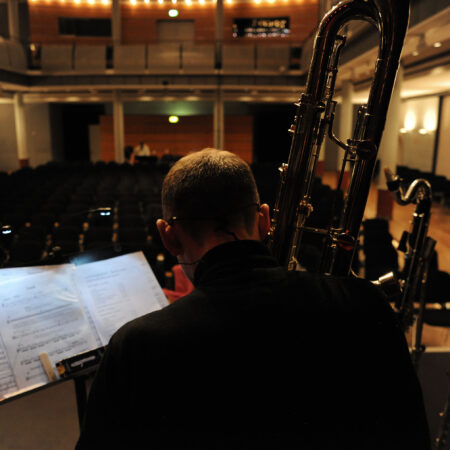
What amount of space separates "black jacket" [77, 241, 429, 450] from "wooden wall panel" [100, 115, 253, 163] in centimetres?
2160

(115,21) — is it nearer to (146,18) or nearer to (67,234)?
(146,18)

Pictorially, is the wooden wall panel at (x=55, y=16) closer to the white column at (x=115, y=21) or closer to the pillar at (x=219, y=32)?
the white column at (x=115, y=21)

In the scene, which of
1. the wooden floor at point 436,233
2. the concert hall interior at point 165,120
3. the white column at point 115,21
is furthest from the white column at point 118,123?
the wooden floor at point 436,233

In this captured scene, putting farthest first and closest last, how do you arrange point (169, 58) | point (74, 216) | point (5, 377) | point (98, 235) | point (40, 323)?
point (169, 58), point (98, 235), point (74, 216), point (40, 323), point (5, 377)

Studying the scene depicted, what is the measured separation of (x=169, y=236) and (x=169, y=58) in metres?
17.6

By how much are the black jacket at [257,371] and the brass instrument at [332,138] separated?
0.26 metres

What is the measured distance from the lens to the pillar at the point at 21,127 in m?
18.5

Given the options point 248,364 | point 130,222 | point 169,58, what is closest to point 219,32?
point 169,58

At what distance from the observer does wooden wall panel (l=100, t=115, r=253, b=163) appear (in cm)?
2220

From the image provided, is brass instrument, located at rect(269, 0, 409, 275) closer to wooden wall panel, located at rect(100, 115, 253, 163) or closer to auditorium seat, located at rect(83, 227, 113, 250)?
auditorium seat, located at rect(83, 227, 113, 250)

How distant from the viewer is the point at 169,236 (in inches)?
41.3

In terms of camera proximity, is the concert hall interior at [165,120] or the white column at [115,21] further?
the white column at [115,21]

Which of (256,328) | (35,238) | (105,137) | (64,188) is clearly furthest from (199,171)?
(105,137)

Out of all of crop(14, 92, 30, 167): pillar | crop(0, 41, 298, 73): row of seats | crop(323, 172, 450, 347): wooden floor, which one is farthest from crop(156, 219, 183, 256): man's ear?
crop(14, 92, 30, 167): pillar
